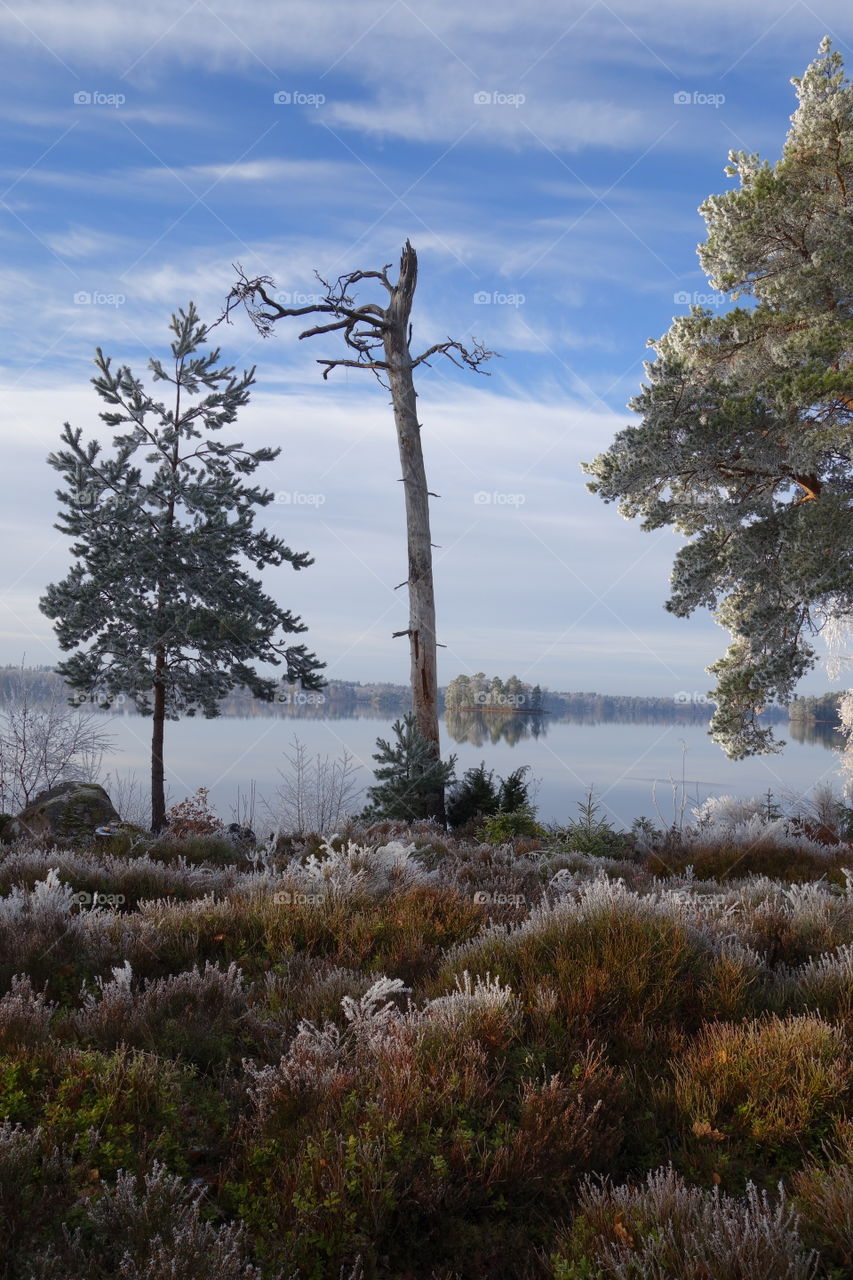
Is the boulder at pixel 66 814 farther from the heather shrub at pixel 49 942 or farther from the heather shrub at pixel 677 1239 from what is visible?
the heather shrub at pixel 677 1239

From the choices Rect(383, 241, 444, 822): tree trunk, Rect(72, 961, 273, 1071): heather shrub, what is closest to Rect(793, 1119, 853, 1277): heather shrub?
Rect(72, 961, 273, 1071): heather shrub

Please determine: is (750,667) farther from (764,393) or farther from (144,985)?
(144,985)

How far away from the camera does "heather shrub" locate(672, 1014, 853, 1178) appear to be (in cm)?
341

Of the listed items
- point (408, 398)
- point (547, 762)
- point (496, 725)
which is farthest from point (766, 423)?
point (496, 725)

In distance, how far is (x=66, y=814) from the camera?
12086mm

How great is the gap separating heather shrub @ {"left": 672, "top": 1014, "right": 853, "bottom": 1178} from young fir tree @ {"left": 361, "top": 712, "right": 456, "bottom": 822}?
1045 centimetres

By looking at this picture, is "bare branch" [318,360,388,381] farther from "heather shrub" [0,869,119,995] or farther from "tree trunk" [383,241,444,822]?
"heather shrub" [0,869,119,995]

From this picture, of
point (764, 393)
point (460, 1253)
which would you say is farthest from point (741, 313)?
point (460, 1253)

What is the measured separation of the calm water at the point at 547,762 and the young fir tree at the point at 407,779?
0.42 metres

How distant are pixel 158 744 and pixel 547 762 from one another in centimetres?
4884

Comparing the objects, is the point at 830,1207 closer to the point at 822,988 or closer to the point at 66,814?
the point at 822,988

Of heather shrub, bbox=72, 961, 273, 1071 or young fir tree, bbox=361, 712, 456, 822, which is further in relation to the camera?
young fir tree, bbox=361, 712, 456, 822

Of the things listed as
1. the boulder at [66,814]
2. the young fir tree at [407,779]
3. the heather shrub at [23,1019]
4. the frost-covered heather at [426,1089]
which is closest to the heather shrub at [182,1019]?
the frost-covered heather at [426,1089]

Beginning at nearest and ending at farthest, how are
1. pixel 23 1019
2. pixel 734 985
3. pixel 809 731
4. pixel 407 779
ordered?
pixel 23 1019
pixel 734 985
pixel 407 779
pixel 809 731
